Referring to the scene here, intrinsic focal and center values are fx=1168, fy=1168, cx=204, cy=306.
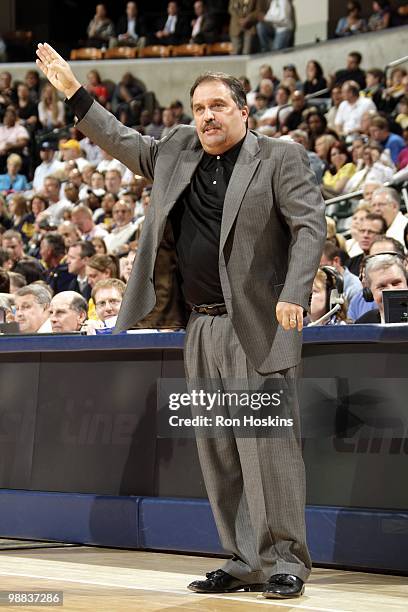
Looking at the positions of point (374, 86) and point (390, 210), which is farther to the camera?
point (374, 86)

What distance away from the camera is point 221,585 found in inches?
160

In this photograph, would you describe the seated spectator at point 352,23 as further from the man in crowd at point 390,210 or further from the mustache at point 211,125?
the mustache at point 211,125

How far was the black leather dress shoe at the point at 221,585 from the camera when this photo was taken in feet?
13.3

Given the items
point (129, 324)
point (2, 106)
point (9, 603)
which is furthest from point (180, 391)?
point (2, 106)

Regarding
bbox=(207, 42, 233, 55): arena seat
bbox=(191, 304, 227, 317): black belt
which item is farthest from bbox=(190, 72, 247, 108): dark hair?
bbox=(207, 42, 233, 55): arena seat

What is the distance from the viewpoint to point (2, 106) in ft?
58.5

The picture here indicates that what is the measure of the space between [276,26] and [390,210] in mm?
9653

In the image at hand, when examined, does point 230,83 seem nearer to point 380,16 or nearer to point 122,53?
point 380,16

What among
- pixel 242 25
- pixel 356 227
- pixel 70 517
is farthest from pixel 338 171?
pixel 70 517

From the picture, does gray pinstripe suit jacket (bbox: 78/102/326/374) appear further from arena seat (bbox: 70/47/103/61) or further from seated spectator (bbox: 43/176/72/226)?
arena seat (bbox: 70/47/103/61)

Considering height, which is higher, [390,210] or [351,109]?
[351,109]

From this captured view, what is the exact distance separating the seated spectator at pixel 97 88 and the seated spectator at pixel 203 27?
175 cm

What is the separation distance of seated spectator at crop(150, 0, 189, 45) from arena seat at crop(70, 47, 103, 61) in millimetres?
991

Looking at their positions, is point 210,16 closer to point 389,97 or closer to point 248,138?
point 389,97
